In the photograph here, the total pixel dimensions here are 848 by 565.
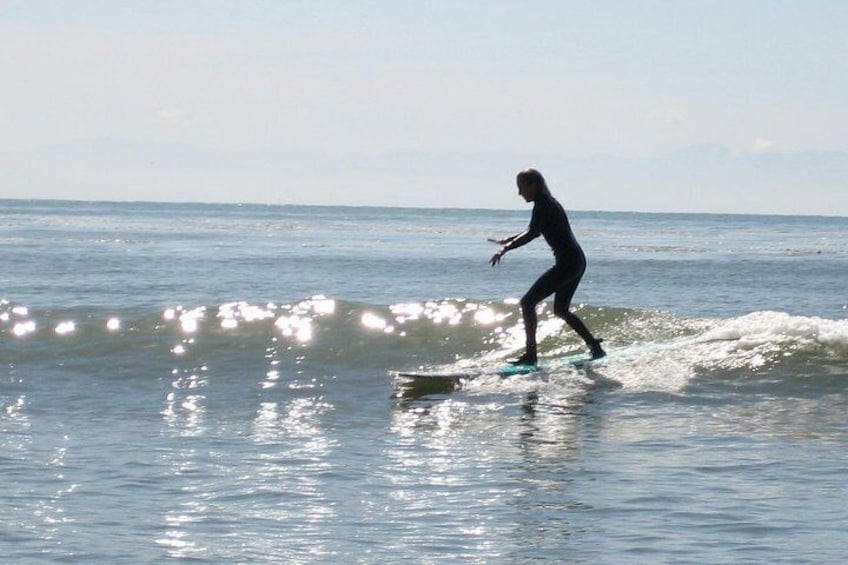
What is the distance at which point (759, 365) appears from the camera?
44.3 ft

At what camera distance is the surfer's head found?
12.4 meters

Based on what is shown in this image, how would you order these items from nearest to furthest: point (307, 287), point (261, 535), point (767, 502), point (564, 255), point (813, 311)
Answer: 1. point (261, 535)
2. point (767, 502)
3. point (564, 255)
4. point (813, 311)
5. point (307, 287)

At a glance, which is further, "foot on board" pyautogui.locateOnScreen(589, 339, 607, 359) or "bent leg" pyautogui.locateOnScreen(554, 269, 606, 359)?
"foot on board" pyautogui.locateOnScreen(589, 339, 607, 359)

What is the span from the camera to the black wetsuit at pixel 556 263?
41.1 ft

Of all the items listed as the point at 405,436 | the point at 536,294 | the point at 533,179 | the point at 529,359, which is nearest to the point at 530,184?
the point at 533,179

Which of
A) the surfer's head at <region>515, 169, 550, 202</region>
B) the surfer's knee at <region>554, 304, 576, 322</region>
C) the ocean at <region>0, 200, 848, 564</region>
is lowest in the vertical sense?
the ocean at <region>0, 200, 848, 564</region>

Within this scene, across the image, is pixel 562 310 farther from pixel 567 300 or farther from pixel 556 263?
pixel 556 263

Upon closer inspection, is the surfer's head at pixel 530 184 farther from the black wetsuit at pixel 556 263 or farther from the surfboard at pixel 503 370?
the surfboard at pixel 503 370

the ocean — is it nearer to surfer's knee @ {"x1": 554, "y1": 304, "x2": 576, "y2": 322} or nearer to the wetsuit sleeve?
surfer's knee @ {"x1": 554, "y1": 304, "x2": 576, "y2": 322}

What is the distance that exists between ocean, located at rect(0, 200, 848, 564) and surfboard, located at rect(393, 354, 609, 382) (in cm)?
12

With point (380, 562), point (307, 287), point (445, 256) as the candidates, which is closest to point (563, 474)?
point (380, 562)

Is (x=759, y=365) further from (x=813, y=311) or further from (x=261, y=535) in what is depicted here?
(x=813, y=311)

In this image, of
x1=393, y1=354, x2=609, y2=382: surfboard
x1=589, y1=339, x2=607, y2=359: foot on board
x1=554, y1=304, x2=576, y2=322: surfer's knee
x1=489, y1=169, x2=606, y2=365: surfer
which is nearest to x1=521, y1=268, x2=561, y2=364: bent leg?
x1=489, y1=169, x2=606, y2=365: surfer

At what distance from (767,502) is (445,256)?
105 feet
